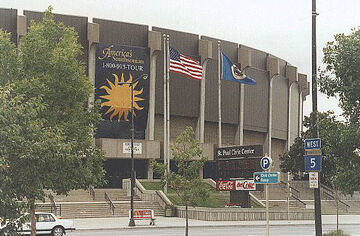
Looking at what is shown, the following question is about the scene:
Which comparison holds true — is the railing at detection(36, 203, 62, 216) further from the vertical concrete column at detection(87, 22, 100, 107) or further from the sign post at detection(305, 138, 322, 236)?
the sign post at detection(305, 138, 322, 236)

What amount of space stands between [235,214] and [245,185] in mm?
3277

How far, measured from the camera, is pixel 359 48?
53.1 ft

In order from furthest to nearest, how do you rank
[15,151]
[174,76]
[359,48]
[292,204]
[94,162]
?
[174,76] → [292,204] → [94,162] → [359,48] → [15,151]

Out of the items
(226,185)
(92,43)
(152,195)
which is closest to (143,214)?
(226,185)

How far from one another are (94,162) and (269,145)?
65696 millimetres

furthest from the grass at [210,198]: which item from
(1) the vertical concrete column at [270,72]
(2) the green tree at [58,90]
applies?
(2) the green tree at [58,90]

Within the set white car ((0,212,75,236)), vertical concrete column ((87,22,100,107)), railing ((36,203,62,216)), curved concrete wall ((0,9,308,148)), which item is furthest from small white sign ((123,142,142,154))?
white car ((0,212,75,236))

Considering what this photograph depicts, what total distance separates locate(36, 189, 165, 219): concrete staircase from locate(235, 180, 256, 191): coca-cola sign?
24.5ft

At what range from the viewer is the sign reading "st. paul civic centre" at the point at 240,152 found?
49.6m

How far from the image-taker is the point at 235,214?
48312 millimetres

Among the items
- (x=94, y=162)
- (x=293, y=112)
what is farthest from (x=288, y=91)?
(x=94, y=162)

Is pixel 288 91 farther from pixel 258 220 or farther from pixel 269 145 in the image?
pixel 258 220

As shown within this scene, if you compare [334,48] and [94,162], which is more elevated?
[334,48]

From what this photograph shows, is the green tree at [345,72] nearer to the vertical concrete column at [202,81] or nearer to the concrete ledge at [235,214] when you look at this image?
the concrete ledge at [235,214]
